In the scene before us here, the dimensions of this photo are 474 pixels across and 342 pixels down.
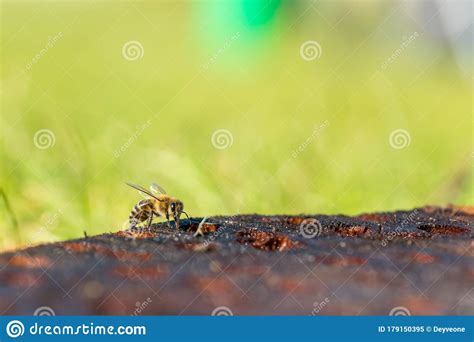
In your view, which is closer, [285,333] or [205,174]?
[285,333]

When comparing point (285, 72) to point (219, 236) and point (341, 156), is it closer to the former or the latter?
point (341, 156)

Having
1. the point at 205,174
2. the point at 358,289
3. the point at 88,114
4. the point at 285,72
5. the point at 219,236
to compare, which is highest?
the point at 285,72

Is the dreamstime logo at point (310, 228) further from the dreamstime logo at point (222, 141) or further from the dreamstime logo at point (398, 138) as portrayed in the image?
the dreamstime logo at point (398, 138)

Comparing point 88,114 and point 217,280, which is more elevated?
point 88,114

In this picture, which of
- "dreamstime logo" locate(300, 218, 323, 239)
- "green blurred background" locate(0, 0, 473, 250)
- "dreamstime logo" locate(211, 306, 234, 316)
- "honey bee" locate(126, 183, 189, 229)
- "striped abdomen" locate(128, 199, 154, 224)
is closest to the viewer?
"dreamstime logo" locate(211, 306, 234, 316)

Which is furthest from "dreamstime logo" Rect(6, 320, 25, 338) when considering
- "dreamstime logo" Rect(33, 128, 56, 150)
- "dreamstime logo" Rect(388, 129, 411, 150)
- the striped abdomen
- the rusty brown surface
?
"dreamstime logo" Rect(388, 129, 411, 150)

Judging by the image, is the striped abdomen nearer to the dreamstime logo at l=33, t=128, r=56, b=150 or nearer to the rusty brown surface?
the rusty brown surface

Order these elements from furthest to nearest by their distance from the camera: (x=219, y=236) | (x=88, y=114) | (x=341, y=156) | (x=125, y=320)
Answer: (x=88, y=114), (x=341, y=156), (x=219, y=236), (x=125, y=320)

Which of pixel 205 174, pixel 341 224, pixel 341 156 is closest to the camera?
pixel 341 224

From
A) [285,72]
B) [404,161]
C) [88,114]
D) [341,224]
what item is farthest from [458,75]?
[341,224]
